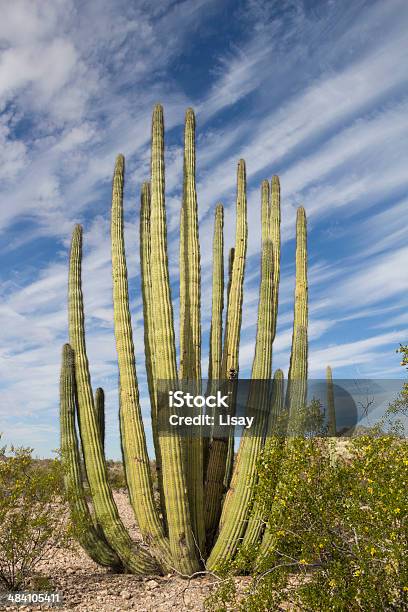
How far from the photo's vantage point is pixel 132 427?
8.62 metres

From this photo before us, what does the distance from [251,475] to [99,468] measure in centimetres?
239

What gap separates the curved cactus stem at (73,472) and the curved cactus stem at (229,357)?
5.38ft

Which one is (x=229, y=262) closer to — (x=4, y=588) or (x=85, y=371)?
(x=85, y=371)

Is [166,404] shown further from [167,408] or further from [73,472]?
[73,472]

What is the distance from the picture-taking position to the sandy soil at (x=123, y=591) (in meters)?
7.12

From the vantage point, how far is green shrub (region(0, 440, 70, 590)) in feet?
24.8

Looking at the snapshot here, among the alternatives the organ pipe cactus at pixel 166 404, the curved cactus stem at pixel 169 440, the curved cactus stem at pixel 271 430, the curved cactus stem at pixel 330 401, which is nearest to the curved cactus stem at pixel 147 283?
the organ pipe cactus at pixel 166 404

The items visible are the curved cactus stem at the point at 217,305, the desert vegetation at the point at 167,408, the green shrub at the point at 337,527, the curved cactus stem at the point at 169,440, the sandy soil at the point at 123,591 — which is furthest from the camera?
the curved cactus stem at the point at 217,305

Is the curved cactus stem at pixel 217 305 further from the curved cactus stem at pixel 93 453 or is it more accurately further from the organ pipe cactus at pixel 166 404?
the curved cactus stem at pixel 93 453

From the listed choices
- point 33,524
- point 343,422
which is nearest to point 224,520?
point 33,524

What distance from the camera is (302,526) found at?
5.43 metres

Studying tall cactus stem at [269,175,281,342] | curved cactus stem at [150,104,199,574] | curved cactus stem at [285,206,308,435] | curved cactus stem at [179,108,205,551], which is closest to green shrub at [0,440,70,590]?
curved cactus stem at [150,104,199,574]

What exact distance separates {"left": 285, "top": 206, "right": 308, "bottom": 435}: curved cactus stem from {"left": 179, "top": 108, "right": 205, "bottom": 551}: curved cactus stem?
145 cm

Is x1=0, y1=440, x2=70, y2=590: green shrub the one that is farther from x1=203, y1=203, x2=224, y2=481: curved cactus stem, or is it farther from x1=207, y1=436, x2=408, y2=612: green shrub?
x1=207, y1=436, x2=408, y2=612: green shrub
